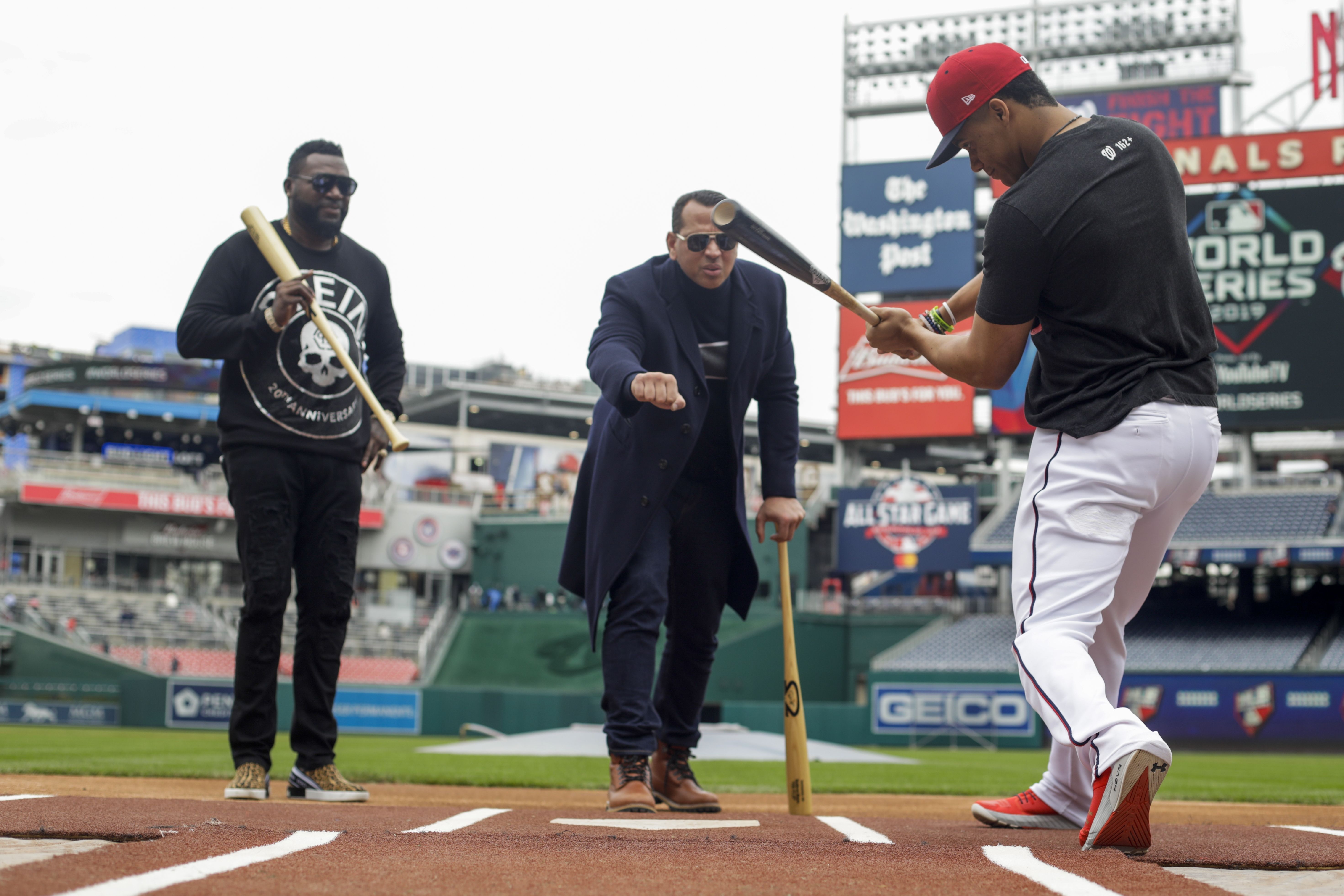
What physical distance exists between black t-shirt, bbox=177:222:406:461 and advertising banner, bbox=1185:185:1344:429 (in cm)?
2276

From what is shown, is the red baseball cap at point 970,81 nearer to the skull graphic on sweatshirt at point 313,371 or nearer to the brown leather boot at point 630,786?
the brown leather boot at point 630,786

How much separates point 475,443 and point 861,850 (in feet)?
150

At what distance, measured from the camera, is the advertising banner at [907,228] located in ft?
93.4

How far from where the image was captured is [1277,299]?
24.9m

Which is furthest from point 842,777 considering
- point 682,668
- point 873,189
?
point 873,189

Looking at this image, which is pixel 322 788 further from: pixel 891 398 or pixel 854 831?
pixel 891 398

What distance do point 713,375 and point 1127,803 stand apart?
2258mm

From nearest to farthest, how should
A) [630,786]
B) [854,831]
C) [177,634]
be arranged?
[854,831]
[630,786]
[177,634]

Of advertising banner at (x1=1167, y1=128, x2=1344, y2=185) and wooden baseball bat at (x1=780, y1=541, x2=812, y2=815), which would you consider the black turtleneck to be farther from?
advertising banner at (x1=1167, y1=128, x2=1344, y2=185)

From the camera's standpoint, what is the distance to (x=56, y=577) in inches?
1348

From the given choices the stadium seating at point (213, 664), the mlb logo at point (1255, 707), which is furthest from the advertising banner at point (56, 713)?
the mlb logo at point (1255, 707)

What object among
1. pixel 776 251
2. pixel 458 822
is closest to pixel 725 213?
pixel 776 251

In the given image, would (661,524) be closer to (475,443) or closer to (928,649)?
(928,649)

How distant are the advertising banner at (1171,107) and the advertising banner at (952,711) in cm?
1309
